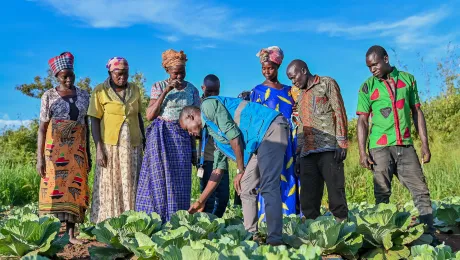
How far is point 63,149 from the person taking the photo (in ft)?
15.8

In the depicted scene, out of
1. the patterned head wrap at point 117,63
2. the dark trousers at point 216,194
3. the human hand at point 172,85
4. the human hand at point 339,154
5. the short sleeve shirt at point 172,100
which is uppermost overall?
the patterned head wrap at point 117,63

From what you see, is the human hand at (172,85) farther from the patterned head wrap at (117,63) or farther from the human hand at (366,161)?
the human hand at (366,161)

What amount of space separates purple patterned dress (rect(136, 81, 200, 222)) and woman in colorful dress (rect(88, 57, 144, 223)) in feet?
0.46

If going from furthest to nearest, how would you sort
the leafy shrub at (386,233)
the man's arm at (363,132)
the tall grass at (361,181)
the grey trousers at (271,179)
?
the tall grass at (361,181)
the man's arm at (363,132)
the leafy shrub at (386,233)
the grey trousers at (271,179)

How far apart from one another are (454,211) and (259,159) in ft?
8.47

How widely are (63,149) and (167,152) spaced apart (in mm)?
994

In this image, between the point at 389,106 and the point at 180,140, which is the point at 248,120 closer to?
the point at 180,140

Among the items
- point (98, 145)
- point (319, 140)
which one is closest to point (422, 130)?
point (319, 140)

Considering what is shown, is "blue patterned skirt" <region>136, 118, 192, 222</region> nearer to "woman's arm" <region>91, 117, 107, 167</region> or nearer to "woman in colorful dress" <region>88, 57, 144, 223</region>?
"woman in colorful dress" <region>88, 57, 144, 223</region>

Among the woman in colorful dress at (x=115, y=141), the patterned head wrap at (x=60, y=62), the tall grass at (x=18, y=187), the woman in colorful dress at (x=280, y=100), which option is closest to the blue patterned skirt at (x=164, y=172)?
the woman in colorful dress at (x=115, y=141)

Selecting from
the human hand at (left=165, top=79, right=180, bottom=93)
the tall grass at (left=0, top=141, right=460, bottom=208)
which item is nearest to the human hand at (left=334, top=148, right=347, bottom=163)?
the human hand at (left=165, top=79, right=180, bottom=93)

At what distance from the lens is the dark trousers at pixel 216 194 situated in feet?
17.3

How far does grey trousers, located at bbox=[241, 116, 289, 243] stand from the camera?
3.57 m

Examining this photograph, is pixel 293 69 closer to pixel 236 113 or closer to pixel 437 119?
pixel 236 113
